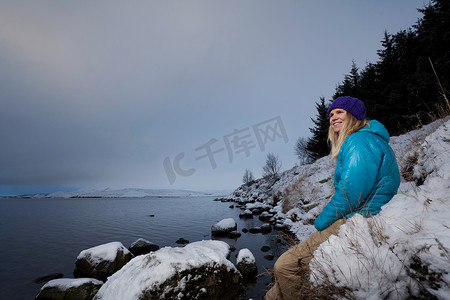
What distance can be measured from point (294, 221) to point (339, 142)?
35.0 feet

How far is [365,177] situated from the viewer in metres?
1.89

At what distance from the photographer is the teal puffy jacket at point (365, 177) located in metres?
1.90

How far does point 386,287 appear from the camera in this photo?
1.56 meters

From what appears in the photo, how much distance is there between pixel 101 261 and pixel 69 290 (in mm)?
1353

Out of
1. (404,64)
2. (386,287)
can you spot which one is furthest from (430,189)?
(404,64)

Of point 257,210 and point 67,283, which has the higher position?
point 67,283

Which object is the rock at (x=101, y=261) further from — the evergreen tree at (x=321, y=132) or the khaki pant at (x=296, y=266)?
the evergreen tree at (x=321, y=132)

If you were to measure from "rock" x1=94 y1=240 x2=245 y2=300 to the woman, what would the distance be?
208 cm

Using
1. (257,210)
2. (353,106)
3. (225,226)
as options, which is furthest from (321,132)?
(353,106)

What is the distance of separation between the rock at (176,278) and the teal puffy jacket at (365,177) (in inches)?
127

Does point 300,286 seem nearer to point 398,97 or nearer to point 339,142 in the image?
point 339,142

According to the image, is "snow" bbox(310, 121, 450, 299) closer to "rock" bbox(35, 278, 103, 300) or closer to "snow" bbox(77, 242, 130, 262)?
"rock" bbox(35, 278, 103, 300)

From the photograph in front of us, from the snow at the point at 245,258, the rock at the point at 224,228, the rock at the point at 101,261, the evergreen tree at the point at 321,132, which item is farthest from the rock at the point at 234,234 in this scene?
the evergreen tree at the point at 321,132

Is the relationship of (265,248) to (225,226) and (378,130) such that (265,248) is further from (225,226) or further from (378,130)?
(378,130)
